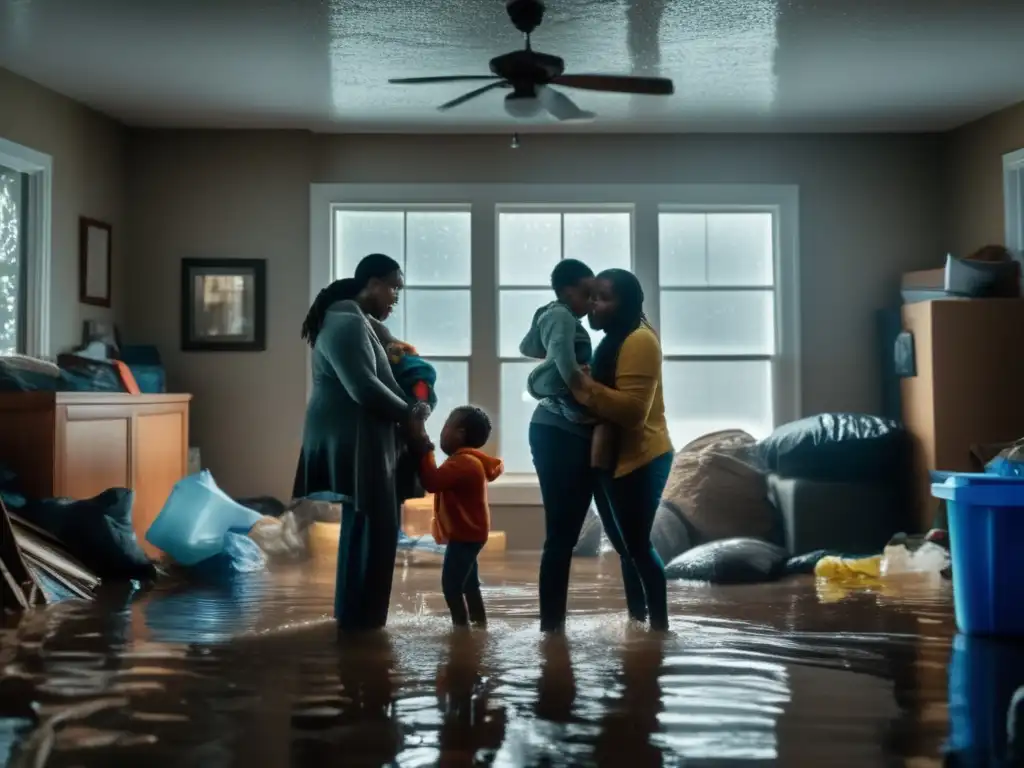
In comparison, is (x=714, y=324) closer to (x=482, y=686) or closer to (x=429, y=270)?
(x=429, y=270)

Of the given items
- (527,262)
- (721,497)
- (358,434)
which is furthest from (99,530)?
(721,497)

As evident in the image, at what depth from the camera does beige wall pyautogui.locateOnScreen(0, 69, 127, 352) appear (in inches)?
227

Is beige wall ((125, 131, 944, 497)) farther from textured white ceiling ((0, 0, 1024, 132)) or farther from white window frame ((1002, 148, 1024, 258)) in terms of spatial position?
white window frame ((1002, 148, 1024, 258))

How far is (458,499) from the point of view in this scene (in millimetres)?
3891

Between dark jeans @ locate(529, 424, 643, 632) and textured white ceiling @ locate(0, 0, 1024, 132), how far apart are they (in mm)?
1989

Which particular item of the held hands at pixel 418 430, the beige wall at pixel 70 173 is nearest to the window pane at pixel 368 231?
the beige wall at pixel 70 173

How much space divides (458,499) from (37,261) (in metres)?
3.19

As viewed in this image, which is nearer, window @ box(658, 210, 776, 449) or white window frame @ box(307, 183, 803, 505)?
white window frame @ box(307, 183, 803, 505)

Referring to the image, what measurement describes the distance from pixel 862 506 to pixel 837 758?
12.7 ft

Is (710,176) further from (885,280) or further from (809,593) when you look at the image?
(809,593)

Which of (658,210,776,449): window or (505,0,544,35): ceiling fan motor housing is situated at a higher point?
(505,0,544,35): ceiling fan motor housing

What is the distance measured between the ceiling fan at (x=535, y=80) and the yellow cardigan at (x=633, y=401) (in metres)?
1.28

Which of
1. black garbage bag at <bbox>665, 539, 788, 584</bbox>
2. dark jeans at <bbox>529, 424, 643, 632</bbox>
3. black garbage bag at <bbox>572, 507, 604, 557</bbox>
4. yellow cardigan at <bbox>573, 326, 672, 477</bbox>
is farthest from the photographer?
black garbage bag at <bbox>572, 507, 604, 557</bbox>

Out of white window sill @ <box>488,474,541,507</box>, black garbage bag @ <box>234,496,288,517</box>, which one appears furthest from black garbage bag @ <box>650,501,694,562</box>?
black garbage bag @ <box>234,496,288,517</box>
